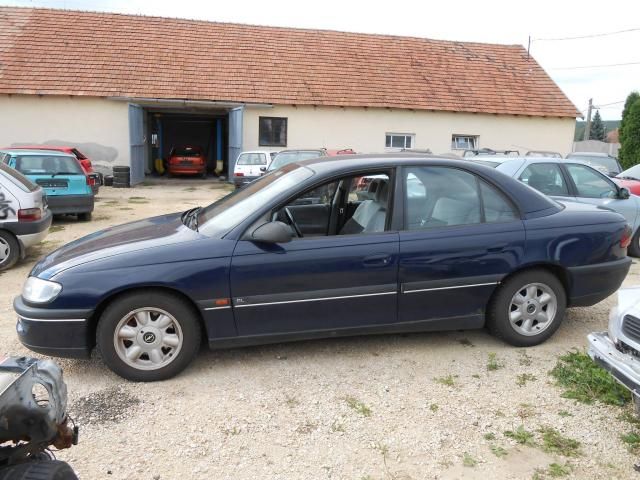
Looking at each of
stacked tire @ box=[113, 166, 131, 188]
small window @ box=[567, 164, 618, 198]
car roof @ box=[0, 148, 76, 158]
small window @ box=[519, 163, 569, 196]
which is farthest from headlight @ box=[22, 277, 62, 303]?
stacked tire @ box=[113, 166, 131, 188]

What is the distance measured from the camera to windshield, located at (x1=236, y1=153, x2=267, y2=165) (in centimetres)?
1540

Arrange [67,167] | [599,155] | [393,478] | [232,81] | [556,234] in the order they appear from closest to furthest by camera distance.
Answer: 1. [393,478]
2. [556,234]
3. [67,167]
4. [599,155]
5. [232,81]

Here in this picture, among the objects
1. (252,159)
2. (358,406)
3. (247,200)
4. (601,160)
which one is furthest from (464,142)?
(358,406)

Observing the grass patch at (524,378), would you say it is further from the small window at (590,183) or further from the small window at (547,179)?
the small window at (590,183)

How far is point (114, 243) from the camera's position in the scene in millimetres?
3838

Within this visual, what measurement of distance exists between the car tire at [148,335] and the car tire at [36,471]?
64.2 inches

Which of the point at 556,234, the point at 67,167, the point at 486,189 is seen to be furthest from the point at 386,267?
the point at 67,167

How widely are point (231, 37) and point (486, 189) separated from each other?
61.4 feet

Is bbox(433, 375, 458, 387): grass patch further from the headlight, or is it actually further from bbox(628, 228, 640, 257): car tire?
bbox(628, 228, 640, 257): car tire

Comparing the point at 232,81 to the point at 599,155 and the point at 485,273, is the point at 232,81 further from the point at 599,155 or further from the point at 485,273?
the point at 485,273

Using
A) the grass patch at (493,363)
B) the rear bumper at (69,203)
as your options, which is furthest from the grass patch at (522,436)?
the rear bumper at (69,203)

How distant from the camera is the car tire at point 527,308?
411 cm

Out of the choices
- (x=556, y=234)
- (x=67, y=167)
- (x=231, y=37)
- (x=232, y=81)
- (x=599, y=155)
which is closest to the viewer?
(x=556, y=234)

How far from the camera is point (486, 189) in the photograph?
415cm
